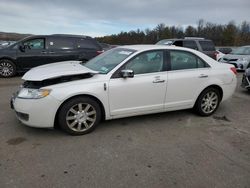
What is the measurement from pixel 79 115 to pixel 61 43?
688cm

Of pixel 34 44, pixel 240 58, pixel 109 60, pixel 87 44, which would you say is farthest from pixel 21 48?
pixel 240 58

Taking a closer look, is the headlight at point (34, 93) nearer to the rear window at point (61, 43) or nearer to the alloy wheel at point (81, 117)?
the alloy wheel at point (81, 117)

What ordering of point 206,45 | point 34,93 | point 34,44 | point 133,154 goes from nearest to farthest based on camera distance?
1. point 133,154
2. point 34,93
3. point 34,44
4. point 206,45

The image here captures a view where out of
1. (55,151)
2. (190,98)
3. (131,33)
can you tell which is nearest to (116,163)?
(55,151)

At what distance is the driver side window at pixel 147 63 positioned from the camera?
4.34 meters

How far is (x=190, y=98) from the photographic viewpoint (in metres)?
4.85

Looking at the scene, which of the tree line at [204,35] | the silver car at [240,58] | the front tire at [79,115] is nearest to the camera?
the front tire at [79,115]

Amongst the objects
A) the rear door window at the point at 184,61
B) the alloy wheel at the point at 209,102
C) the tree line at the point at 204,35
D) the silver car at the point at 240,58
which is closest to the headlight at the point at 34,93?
the rear door window at the point at 184,61

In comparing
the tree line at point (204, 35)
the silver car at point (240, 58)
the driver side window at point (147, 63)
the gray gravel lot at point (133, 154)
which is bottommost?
the gray gravel lot at point (133, 154)

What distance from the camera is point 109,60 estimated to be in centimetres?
469

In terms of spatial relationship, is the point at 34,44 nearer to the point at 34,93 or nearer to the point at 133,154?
the point at 34,93

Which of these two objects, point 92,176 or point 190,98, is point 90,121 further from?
point 190,98

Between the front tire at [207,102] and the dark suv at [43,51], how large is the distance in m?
6.39

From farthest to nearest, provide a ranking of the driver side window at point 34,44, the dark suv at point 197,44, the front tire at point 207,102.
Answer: the dark suv at point 197,44
the driver side window at point 34,44
the front tire at point 207,102
